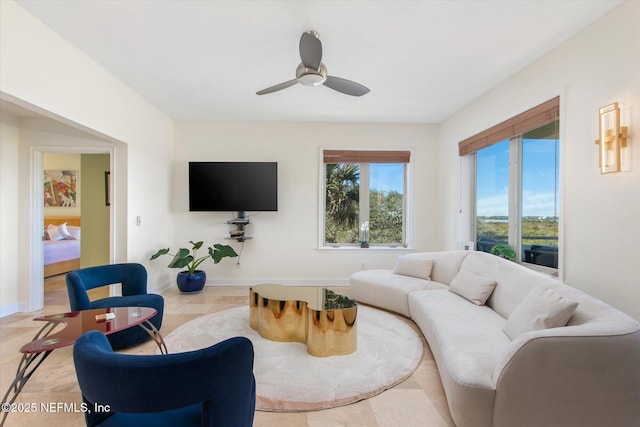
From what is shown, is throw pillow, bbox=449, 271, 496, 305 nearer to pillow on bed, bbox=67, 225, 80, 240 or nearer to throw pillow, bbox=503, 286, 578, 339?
throw pillow, bbox=503, 286, 578, 339

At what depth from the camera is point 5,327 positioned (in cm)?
306

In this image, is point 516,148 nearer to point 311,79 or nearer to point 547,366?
point 311,79

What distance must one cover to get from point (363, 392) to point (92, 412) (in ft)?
5.01

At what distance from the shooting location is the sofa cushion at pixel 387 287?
342 cm

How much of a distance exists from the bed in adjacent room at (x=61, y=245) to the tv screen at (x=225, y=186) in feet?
9.80

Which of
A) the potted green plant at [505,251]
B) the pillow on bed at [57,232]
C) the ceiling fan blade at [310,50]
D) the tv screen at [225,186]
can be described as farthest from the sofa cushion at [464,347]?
the pillow on bed at [57,232]

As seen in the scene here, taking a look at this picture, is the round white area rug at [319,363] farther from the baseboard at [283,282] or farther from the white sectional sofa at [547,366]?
the baseboard at [283,282]

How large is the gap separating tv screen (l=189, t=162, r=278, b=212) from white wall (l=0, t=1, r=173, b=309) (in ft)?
1.64

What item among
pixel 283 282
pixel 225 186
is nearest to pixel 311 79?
pixel 225 186

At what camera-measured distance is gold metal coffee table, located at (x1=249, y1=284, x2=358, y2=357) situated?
245 cm

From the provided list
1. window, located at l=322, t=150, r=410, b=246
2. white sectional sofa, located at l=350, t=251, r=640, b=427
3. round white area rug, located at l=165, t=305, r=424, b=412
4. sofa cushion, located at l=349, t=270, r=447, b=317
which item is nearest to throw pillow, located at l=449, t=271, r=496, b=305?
sofa cushion, located at l=349, t=270, r=447, b=317

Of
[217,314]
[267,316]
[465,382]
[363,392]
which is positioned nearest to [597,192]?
[465,382]

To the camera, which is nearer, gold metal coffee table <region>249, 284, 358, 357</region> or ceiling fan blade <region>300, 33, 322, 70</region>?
ceiling fan blade <region>300, 33, 322, 70</region>

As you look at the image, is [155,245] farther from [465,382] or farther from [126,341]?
[465,382]
